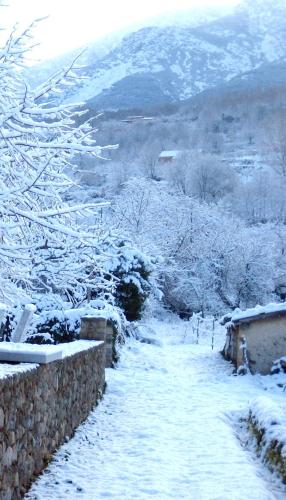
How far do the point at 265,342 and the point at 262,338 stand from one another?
0.39 ft

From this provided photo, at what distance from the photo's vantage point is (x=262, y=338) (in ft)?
47.1

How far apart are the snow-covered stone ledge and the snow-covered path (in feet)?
0.50

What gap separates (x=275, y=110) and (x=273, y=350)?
329 ft

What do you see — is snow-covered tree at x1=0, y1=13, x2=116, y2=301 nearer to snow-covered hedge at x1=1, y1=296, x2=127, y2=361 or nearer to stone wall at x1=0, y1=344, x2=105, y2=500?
stone wall at x1=0, y1=344, x2=105, y2=500

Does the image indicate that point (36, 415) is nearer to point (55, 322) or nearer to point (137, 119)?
point (55, 322)

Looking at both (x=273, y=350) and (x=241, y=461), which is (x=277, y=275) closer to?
(x=273, y=350)

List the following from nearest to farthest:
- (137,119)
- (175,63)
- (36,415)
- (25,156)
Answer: (36,415) → (25,156) → (137,119) → (175,63)

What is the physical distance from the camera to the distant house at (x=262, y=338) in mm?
14164

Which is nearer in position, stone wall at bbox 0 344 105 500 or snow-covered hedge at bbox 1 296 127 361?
stone wall at bbox 0 344 105 500

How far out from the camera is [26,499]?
4.66 metres

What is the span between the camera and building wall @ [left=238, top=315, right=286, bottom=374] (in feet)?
46.5

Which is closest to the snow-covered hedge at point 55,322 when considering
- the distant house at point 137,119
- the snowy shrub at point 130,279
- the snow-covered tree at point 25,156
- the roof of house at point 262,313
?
the roof of house at point 262,313

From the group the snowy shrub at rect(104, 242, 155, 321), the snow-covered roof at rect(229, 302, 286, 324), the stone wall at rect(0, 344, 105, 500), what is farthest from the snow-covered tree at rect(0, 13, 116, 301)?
the snowy shrub at rect(104, 242, 155, 321)

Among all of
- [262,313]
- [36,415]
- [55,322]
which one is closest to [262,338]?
[262,313]
